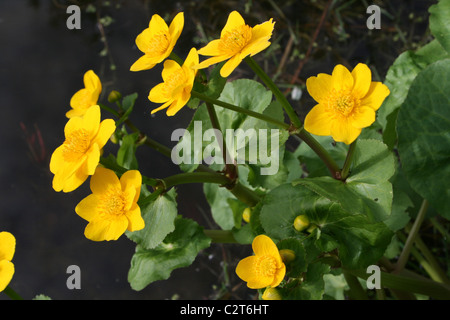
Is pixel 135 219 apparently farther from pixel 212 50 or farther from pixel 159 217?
pixel 212 50

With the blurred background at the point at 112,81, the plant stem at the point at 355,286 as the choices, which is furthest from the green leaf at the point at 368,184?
the blurred background at the point at 112,81

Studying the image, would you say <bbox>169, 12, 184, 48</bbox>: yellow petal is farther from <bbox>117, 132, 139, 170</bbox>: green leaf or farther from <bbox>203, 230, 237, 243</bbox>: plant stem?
<bbox>203, 230, 237, 243</bbox>: plant stem

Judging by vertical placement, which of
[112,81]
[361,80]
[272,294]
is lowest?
[272,294]

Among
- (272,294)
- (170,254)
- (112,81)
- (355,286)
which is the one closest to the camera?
(272,294)

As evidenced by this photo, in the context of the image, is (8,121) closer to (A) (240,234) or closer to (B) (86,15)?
(B) (86,15)

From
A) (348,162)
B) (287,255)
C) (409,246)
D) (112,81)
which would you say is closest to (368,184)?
(348,162)

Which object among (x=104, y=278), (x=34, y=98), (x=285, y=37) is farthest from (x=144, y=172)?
(x=285, y=37)

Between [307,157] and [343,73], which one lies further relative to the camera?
[307,157]
